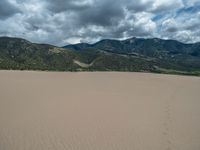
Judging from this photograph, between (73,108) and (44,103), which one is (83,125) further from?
(44,103)

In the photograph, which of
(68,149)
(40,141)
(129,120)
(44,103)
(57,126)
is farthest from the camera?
(44,103)

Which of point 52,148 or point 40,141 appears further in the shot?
point 40,141

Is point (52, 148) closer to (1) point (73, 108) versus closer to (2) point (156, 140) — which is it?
(2) point (156, 140)

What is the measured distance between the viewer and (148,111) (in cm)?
1327

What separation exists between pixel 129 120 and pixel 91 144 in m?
3.59

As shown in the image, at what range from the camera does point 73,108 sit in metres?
13.0

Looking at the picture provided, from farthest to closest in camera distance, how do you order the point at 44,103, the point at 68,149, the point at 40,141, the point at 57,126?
the point at 44,103 < the point at 57,126 < the point at 40,141 < the point at 68,149

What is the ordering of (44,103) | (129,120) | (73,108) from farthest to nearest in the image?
(44,103)
(73,108)
(129,120)

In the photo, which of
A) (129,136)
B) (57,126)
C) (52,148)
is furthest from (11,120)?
(129,136)

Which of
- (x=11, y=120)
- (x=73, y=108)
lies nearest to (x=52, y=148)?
(x=11, y=120)

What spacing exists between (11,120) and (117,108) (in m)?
6.34

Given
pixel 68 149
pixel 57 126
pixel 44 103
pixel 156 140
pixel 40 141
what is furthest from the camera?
pixel 44 103

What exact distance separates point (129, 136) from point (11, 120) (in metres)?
5.43

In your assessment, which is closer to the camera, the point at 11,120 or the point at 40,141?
the point at 40,141
